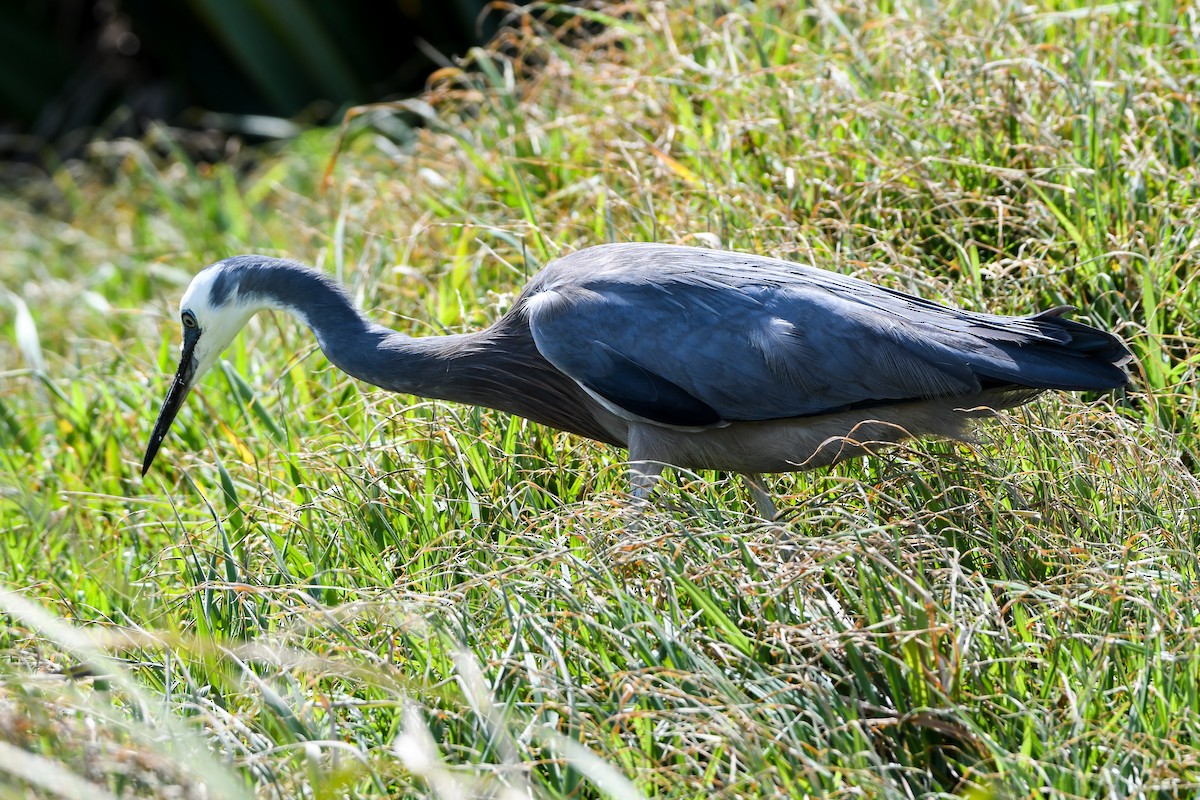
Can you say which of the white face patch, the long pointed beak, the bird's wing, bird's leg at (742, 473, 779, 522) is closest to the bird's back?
the bird's wing

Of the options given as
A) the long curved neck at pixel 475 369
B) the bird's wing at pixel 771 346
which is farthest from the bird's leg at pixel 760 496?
the long curved neck at pixel 475 369

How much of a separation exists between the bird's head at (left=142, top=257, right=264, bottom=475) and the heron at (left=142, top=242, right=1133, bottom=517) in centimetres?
37

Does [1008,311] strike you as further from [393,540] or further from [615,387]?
[393,540]

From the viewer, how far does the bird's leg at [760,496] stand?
11.3 feet

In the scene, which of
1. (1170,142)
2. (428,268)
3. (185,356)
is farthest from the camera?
(428,268)

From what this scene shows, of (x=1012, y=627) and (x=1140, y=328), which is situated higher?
(x=1140, y=328)

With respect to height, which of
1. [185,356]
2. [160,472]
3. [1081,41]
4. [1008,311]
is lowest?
[160,472]

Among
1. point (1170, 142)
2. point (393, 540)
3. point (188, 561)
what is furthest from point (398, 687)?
point (1170, 142)

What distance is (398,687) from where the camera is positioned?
2.79 metres

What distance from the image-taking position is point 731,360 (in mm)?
3381

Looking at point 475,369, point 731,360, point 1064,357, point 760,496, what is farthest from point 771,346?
point 475,369

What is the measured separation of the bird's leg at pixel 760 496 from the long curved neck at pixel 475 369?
383 millimetres

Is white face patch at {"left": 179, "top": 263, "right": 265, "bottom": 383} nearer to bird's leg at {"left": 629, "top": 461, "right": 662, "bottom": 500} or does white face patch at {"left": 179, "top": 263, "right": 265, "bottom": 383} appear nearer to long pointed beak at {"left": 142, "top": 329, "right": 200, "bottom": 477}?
long pointed beak at {"left": 142, "top": 329, "right": 200, "bottom": 477}

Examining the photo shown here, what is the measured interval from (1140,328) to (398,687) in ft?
7.64
